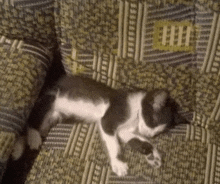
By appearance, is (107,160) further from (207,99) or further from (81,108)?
(207,99)

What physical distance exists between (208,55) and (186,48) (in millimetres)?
79

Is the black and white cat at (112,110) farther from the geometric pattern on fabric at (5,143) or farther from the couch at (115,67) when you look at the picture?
the geometric pattern on fabric at (5,143)

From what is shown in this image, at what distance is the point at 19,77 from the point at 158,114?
568mm

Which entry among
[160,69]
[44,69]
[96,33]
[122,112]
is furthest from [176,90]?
[44,69]

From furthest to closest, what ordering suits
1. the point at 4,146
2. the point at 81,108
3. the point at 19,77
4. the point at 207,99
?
the point at 81,108
the point at 207,99
the point at 19,77
the point at 4,146

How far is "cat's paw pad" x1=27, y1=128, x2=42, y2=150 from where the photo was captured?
3.43 ft

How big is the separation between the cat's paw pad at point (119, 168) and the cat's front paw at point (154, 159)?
9 centimetres

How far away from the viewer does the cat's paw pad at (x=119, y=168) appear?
102cm

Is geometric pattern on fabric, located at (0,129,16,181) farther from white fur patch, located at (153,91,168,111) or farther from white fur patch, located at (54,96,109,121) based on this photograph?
white fur patch, located at (153,91,168,111)

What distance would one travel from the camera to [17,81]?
0.97m

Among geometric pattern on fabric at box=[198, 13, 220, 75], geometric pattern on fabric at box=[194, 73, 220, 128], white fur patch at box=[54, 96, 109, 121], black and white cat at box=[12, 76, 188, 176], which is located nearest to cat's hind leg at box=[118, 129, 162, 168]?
black and white cat at box=[12, 76, 188, 176]

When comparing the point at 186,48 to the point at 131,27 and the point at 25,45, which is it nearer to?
the point at 131,27

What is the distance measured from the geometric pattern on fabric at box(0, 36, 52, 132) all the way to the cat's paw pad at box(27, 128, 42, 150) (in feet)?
0.37

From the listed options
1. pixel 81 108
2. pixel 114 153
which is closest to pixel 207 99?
pixel 114 153
